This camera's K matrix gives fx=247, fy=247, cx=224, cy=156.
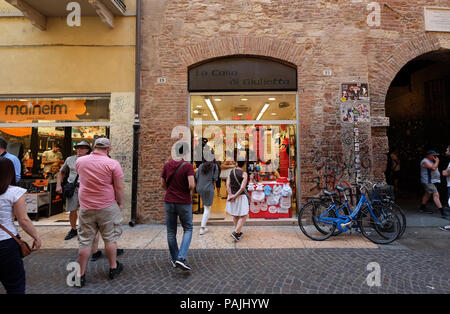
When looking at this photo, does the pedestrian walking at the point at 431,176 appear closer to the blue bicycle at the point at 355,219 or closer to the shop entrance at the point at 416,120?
the shop entrance at the point at 416,120

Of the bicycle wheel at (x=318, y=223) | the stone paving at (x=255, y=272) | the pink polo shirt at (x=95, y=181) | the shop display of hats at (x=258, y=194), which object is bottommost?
the stone paving at (x=255, y=272)

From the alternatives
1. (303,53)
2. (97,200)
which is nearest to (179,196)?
(97,200)

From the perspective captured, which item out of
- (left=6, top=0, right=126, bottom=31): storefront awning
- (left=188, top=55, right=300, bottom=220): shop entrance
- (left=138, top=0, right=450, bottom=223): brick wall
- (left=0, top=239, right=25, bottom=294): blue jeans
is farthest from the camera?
(left=188, top=55, right=300, bottom=220): shop entrance

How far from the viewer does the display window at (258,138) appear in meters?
6.91

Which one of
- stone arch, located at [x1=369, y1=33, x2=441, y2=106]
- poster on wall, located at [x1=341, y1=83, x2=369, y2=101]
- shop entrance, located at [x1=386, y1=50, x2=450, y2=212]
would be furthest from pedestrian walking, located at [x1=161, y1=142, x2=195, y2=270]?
shop entrance, located at [x1=386, y1=50, x2=450, y2=212]

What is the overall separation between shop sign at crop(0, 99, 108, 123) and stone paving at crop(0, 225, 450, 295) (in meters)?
3.63

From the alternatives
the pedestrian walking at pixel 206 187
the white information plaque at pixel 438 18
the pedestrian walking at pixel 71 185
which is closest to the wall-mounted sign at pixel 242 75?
the pedestrian walking at pixel 206 187

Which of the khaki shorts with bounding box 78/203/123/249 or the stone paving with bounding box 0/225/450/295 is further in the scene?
the khaki shorts with bounding box 78/203/123/249

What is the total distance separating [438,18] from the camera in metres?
7.01

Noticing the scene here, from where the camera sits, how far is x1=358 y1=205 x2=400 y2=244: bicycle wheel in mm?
5137

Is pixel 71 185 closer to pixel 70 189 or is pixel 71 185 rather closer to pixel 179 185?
pixel 70 189

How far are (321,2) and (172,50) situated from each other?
4400 millimetres

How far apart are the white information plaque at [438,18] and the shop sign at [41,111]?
10.2m

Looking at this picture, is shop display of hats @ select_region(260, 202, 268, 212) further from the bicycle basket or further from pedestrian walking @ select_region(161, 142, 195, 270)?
pedestrian walking @ select_region(161, 142, 195, 270)
